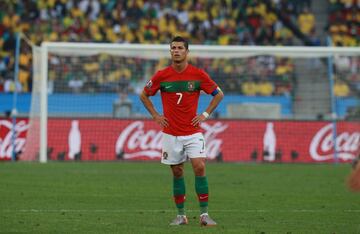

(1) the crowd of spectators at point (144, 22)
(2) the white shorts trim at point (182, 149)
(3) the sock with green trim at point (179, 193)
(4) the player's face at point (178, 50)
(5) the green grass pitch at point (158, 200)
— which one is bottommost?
(5) the green grass pitch at point (158, 200)

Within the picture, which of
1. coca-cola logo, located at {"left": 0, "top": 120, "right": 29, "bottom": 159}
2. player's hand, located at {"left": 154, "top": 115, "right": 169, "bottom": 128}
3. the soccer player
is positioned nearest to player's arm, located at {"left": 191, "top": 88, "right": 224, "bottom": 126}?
the soccer player

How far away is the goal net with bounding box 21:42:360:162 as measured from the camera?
25.6 meters

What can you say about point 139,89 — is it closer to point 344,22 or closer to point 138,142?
point 138,142

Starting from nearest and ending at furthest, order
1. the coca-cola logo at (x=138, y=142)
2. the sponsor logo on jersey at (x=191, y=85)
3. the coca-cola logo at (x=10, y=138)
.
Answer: the sponsor logo on jersey at (x=191, y=85) < the coca-cola logo at (x=10, y=138) < the coca-cola logo at (x=138, y=142)

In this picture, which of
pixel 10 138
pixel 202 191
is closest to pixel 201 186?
pixel 202 191

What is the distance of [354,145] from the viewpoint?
86.7 feet

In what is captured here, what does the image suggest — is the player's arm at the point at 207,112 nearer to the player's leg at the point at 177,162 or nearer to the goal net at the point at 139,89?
the player's leg at the point at 177,162

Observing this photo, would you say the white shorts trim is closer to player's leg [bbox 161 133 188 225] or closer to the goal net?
player's leg [bbox 161 133 188 225]

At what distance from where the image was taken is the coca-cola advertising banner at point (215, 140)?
25.6 meters

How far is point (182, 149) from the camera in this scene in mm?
12320

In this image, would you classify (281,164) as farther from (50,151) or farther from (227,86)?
(50,151)

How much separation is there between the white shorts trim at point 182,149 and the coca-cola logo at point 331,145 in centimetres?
1464

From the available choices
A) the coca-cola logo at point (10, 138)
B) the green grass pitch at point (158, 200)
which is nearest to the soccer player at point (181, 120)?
the green grass pitch at point (158, 200)

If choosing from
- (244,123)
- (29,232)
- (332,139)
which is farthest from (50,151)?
(29,232)
